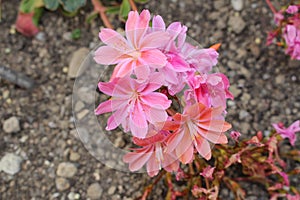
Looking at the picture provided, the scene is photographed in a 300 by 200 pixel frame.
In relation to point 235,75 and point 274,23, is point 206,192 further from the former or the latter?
point 274,23

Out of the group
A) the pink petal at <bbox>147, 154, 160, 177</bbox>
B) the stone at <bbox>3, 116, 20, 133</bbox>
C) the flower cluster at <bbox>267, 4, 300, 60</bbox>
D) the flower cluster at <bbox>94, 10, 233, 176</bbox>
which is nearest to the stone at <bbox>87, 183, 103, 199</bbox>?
the stone at <bbox>3, 116, 20, 133</bbox>

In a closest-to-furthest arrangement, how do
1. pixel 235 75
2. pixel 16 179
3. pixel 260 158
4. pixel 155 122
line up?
pixel 155 122 < pixel 260 158 < pixel 16 179 < pixel 235 75

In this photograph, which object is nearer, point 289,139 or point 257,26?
point 289,139

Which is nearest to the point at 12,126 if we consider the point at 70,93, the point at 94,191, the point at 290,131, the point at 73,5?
the point at 70,93

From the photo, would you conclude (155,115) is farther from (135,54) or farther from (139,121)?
(135,54)

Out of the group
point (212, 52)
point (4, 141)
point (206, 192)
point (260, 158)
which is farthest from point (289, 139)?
point (4, 141)

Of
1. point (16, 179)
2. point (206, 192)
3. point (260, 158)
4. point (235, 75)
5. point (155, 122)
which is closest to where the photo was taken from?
point (155, 122)

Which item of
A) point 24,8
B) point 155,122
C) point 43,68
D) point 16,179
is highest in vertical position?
point 155,122
